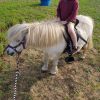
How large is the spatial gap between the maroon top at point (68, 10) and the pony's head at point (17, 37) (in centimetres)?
81

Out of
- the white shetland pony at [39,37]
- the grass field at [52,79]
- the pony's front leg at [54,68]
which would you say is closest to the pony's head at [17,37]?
the white shetland pony at [39,37]

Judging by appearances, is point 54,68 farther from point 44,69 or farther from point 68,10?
point 68,10

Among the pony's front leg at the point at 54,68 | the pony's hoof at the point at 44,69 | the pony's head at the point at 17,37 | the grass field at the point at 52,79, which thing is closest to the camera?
the pony's head at the point at 17,37

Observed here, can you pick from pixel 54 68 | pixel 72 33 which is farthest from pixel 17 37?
pixel 54 68

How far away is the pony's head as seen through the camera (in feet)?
12.2

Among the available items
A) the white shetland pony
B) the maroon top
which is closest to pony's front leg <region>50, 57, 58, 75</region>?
the white shetland pony

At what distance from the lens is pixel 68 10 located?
4.28 m

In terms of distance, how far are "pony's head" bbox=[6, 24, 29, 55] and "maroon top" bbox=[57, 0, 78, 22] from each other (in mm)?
810

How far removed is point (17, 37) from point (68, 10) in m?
1.05

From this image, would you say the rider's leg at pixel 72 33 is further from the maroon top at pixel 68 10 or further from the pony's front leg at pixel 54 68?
the pony's front leg at pixel 54 68

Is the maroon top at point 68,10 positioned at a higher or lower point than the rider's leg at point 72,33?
higher

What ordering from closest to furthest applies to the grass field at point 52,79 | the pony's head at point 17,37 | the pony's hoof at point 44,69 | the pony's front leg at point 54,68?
the pony's head at point 17,37
the grass field at point 52,79
the pony's front leg at point 54,68
the pony's hoof at point 44,69

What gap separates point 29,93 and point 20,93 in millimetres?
Result: 141

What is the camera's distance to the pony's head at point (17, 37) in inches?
147
